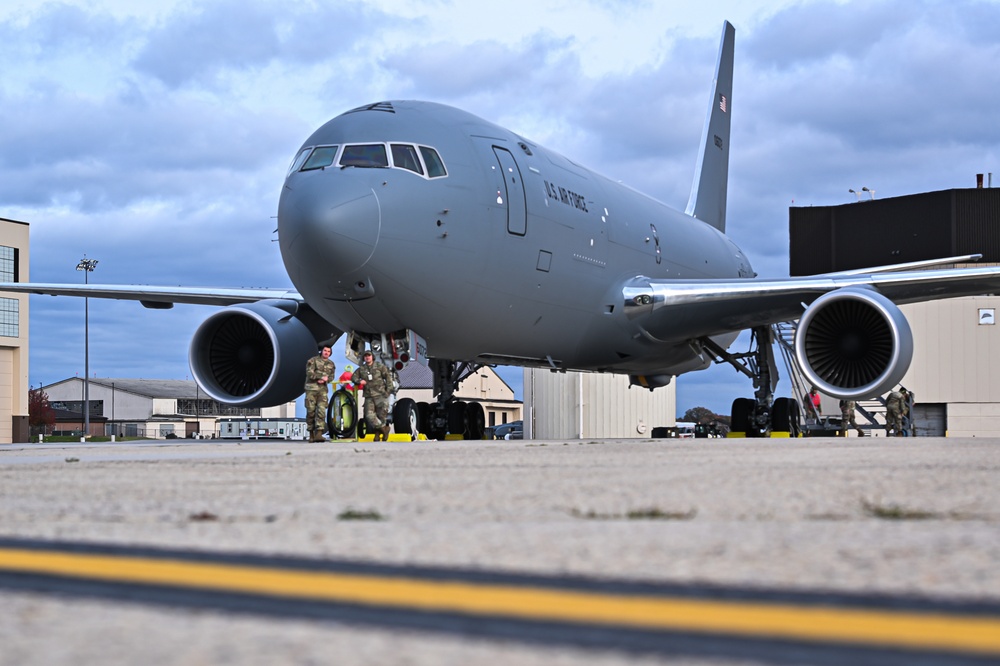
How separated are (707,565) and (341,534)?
1.14 meters

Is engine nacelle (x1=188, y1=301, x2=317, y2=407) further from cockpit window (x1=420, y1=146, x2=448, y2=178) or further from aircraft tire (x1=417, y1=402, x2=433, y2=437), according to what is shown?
cockpit window (x1=420, y1=146, x2=448, y2=178)

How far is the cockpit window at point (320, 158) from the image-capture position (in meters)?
12.7

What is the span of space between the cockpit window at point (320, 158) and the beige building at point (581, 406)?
50.5 ft

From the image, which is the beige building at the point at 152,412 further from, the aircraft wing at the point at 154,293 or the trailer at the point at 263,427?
the aircraft wing at the point at 154,293

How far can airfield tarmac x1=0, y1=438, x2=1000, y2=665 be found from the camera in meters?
1.78

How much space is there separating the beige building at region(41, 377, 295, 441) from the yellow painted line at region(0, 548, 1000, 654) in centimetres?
9454

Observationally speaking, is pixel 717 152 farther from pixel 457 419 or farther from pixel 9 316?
pixel 9 316

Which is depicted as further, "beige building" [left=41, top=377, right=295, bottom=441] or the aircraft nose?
"beige building" [left=41, top=377, right=295, bottom=441]

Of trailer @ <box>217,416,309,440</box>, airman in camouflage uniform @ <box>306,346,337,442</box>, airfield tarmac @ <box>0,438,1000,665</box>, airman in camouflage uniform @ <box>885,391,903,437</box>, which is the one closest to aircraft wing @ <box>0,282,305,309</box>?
Result: airman in camouflage uniform @ <box>306,346,337,442</box>

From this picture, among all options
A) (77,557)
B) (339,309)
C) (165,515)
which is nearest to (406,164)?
(339,309)

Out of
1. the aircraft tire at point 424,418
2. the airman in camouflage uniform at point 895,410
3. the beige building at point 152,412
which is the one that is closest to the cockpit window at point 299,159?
the aircraft tire at point 424,418

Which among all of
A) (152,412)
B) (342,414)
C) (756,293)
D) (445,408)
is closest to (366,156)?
(342,414)

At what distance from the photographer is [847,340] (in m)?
14.3

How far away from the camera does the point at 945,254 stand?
43.7 metres
